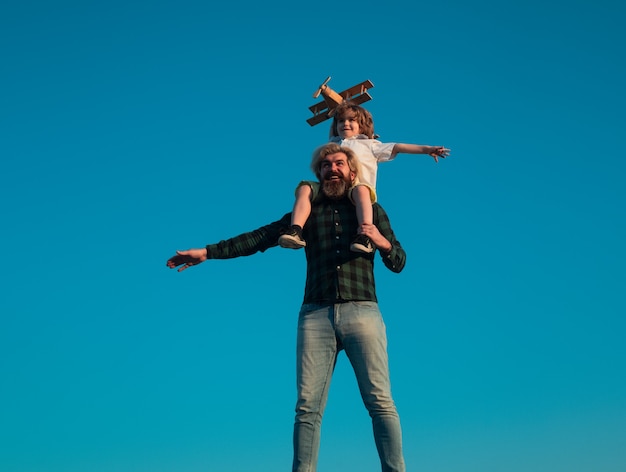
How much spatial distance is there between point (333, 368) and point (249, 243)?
162 centimetres

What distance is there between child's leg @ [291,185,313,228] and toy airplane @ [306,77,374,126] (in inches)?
173

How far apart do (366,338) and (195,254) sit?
2.02m

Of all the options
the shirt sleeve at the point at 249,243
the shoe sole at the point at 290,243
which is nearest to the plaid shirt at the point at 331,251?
the shirt sleeve at the point at 249,243

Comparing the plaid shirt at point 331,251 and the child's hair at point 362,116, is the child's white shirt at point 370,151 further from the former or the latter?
the plaid shirt at point 331,251

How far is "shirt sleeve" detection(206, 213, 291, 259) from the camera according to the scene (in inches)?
287

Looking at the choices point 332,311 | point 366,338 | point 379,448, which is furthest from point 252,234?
point 379,448

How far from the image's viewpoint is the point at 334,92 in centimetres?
1201

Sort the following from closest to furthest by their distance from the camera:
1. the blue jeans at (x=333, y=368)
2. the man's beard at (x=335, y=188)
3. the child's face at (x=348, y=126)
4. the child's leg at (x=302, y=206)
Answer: the blue jeans at (x=333, y=368)
the child's leg at (x=302, y=206)
the man's beard at (x=335, y=188)
the child's face at (x=348, y=126)

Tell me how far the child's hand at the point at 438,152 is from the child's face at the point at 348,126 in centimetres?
121

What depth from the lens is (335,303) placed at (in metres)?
6.76

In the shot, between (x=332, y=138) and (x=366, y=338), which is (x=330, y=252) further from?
(x=332, y=138)

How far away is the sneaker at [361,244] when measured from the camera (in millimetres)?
6754

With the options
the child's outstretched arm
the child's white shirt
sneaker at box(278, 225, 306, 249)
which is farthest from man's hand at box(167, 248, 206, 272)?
the child's outstretched arm

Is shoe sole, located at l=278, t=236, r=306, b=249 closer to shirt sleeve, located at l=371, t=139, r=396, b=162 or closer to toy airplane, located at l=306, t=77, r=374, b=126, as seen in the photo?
shirt sleeve, located at l=371, t=139, r=396, b=162
